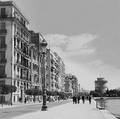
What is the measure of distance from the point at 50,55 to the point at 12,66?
182 ft

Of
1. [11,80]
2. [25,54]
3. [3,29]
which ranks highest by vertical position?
[3,29]

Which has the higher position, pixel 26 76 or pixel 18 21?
pixel 18 21

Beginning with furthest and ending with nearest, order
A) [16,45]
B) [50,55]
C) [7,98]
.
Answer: [50,55]
[16,45]
[7,98]

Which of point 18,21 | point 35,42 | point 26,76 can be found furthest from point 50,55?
point 18,21

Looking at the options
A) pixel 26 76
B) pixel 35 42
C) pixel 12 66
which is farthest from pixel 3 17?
pixel 35 42

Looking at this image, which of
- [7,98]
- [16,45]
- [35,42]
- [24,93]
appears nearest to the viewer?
[7,98]

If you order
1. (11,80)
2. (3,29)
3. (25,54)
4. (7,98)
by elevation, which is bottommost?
(7,98)

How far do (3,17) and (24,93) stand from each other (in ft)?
70.5

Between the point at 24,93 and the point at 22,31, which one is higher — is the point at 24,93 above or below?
below

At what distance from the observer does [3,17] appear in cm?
6638

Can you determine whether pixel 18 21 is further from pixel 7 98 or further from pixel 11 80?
pixel 7 98

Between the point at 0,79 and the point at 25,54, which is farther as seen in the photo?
the point at 25,54


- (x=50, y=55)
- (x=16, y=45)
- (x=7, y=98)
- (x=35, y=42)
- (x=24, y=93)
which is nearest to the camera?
(x=7, y=98)

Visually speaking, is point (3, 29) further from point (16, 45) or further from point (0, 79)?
point (0, 79)
